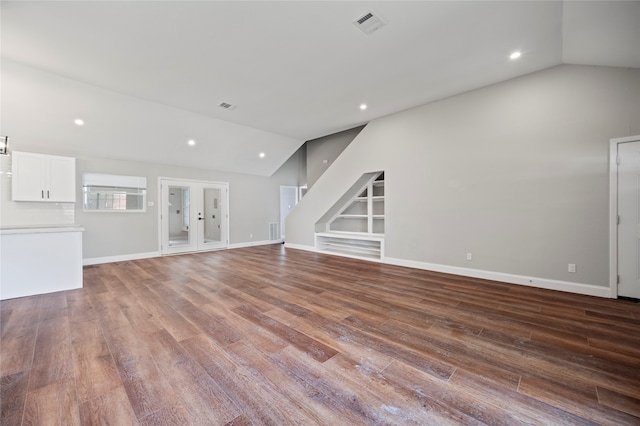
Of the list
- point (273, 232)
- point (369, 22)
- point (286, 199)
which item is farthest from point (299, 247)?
point (369, 22)

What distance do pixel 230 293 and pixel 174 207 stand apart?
14.6ft

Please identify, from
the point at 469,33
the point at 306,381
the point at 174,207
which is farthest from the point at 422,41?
the point at 174,207

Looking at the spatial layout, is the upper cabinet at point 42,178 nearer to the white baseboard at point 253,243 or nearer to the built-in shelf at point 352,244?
the white baseboard at point 253,243

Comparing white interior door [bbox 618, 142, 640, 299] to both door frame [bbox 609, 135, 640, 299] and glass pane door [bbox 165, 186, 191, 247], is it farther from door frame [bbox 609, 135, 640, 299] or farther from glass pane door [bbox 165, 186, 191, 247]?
glass pane door [bbox 165, 186, 191, 247]

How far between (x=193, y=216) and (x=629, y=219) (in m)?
8.60

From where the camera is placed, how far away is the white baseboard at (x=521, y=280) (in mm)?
3426

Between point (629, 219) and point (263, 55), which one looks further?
point (263, 55)

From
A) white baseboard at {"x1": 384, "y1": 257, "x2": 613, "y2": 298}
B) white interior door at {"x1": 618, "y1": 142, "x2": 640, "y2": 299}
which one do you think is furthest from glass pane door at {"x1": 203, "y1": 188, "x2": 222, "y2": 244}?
white interior door at {"x1": 618, "y1": 142, "x2": 640, "y2": 299}

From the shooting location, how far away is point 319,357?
6.68 feet

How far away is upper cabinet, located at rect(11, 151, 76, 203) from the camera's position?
450cm

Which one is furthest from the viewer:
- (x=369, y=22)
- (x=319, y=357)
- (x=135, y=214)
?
(x=135, y=214)

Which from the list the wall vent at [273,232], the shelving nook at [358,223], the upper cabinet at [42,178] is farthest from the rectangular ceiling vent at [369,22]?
the wall vent at [273,232]

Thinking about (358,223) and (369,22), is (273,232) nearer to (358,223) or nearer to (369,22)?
(358,223)

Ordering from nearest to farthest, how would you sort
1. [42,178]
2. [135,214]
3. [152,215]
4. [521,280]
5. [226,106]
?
[521,280]
[42,178]
[226,106]
[135,214]
[152,215]
